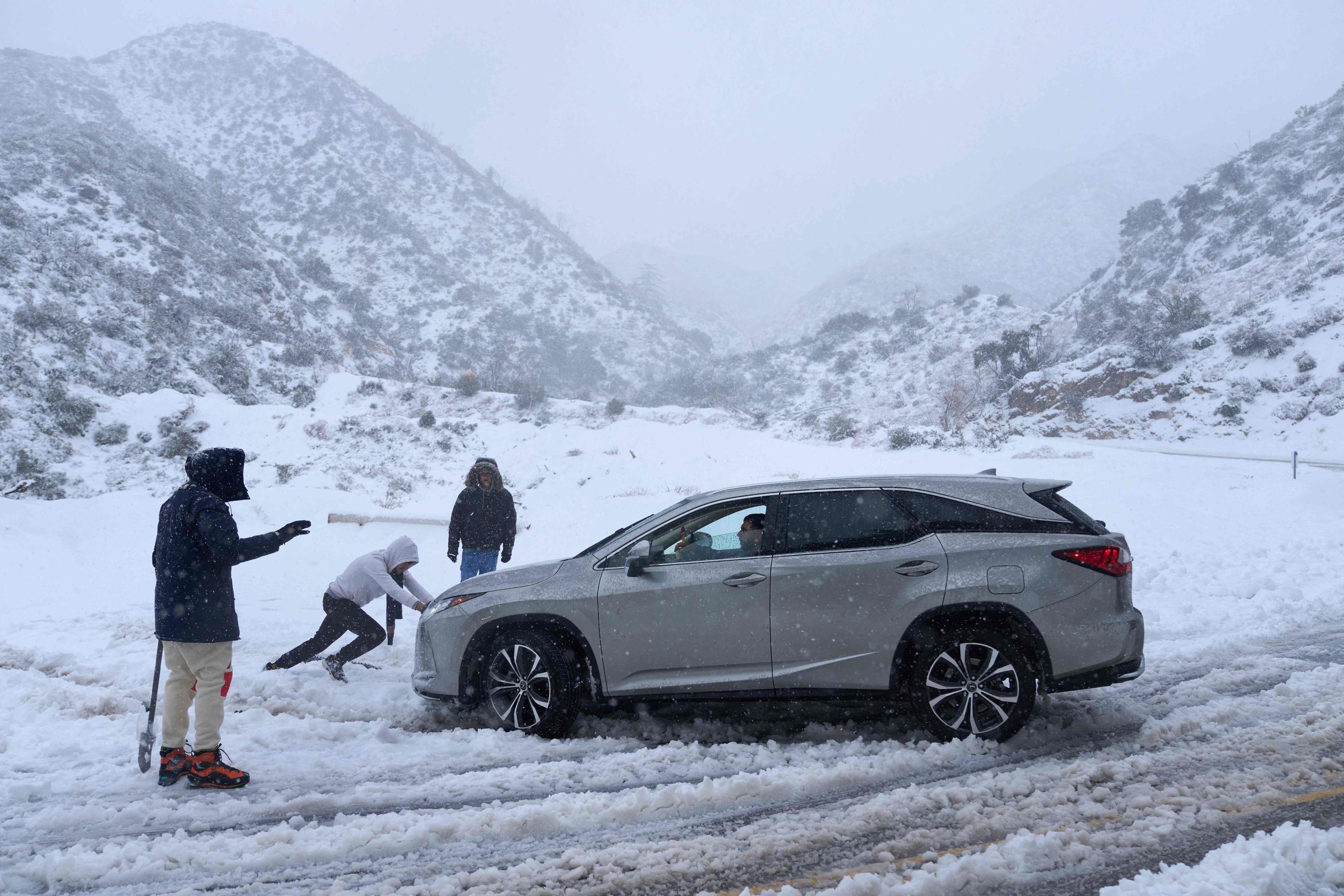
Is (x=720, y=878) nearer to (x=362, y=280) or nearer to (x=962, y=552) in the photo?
(x=962, y=552)

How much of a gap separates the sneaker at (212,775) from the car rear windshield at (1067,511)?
4.71m

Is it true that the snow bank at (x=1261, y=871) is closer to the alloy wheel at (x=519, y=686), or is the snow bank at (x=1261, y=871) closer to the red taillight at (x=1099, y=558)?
the red taillight at (x=1099, y=558)

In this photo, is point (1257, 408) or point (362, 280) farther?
point (362, 280)

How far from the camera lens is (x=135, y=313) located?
28406 mm

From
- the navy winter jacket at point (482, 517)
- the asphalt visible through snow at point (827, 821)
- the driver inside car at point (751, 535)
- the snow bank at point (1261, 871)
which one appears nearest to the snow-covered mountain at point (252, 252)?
the navy winter jacket at point (482, 517)

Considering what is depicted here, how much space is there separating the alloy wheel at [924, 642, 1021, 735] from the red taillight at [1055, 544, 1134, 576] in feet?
2.22

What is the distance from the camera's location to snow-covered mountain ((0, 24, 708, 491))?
2666 centimetres

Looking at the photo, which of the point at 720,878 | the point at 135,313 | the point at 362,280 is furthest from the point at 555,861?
the point at 362,280

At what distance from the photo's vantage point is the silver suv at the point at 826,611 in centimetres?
412

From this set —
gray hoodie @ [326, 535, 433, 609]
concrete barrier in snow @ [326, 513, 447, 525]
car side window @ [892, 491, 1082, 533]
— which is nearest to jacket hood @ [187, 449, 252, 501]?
gray hoodie @ [326, 535, 433, 609]

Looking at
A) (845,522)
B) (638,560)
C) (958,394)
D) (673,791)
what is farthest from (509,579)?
(958,394)

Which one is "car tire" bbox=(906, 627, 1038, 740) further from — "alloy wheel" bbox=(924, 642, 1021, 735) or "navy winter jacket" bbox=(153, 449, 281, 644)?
"navy winter jacket" bbox=(153, 449, 281, 644)

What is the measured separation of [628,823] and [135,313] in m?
33.0

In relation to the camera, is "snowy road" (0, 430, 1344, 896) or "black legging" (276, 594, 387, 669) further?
"black legging" (276, 594, 387, 669)
